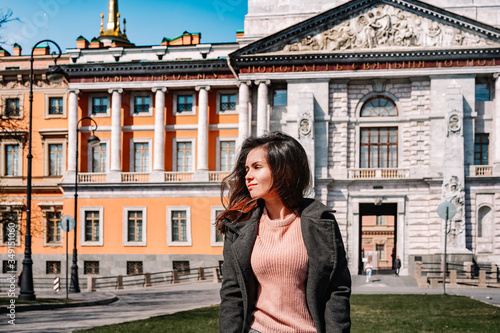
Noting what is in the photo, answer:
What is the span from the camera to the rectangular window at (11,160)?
58.7m

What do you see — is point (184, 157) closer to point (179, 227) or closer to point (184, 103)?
point (184, 103)

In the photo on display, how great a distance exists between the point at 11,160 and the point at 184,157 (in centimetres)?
1395

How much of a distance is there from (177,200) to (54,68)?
82.1 ft

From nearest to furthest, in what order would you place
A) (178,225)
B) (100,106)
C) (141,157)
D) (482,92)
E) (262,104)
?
(482,92), (262,104), (178,225), (141,157), (100,106)

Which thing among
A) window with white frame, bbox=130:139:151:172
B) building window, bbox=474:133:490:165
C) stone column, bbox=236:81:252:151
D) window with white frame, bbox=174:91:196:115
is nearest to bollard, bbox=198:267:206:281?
stone column, bbox=236:81:252:151

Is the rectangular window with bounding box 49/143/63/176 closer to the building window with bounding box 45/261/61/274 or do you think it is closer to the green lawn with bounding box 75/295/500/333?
the building window with bounding box 45/261/61/274

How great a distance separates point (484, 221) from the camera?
4966cm

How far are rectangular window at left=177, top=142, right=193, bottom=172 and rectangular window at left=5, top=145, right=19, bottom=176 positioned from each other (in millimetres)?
13052

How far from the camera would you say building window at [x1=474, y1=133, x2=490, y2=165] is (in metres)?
51.0

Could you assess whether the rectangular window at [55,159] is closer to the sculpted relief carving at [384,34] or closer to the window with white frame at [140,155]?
the window with white frame at [140,155]

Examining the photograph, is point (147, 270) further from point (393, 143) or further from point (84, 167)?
point (393, 143)

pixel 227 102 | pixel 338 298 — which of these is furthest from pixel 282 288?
pixel 227 102

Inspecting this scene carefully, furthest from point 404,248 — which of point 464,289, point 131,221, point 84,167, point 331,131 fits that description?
point 84,167

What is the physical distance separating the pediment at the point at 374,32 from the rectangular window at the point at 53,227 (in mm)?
18866
